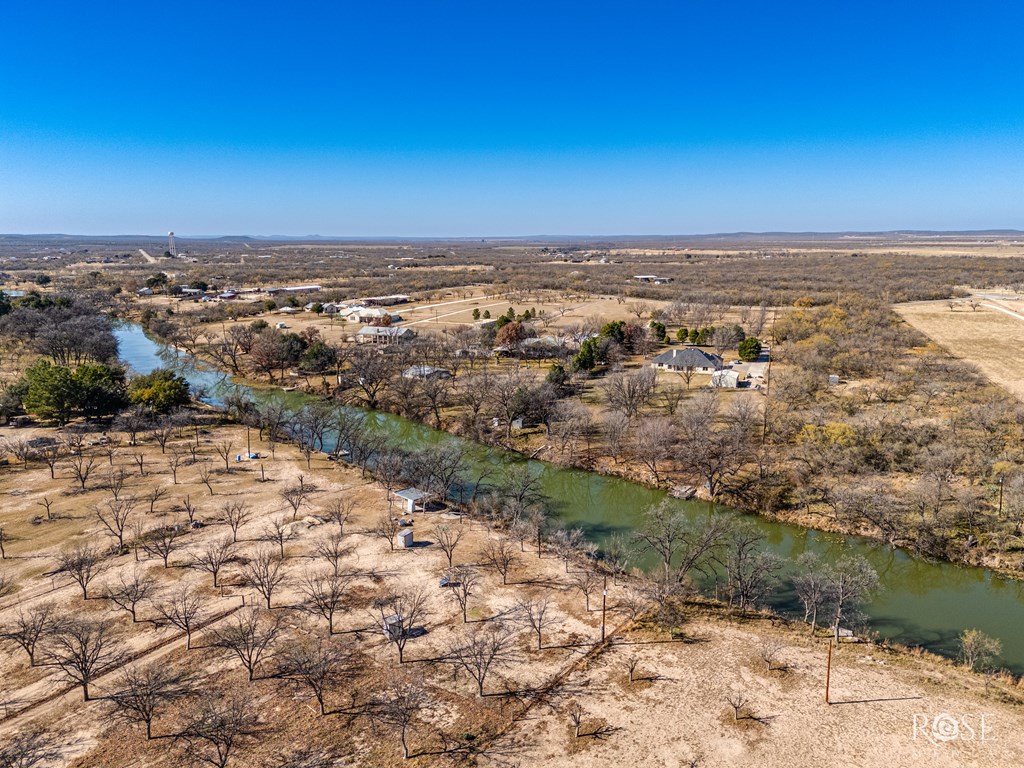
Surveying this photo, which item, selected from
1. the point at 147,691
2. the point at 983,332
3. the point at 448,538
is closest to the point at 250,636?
the point at 147,691

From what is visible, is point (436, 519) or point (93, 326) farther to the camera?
point (93, 326)

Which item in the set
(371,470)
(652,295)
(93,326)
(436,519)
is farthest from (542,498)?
(652,295)

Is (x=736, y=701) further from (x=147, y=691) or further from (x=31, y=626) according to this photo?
(x=31, y=626)

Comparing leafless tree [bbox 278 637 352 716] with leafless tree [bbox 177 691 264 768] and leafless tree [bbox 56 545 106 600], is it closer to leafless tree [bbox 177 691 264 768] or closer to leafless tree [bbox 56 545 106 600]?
leafless tree [bbox 177 691 264 768]

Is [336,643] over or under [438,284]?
under

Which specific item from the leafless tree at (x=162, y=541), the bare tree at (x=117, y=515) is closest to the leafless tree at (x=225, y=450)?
the bare tree at (x=117, y=515)

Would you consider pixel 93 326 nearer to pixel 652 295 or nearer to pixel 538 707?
pixel 538 707

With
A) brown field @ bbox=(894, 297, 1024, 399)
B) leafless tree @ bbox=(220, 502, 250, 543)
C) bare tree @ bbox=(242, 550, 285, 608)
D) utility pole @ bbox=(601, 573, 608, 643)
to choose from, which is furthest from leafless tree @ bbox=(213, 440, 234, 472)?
brown field @ bbox=(894, 297, 1024, 399)

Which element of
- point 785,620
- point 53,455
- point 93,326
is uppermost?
point 93,326
